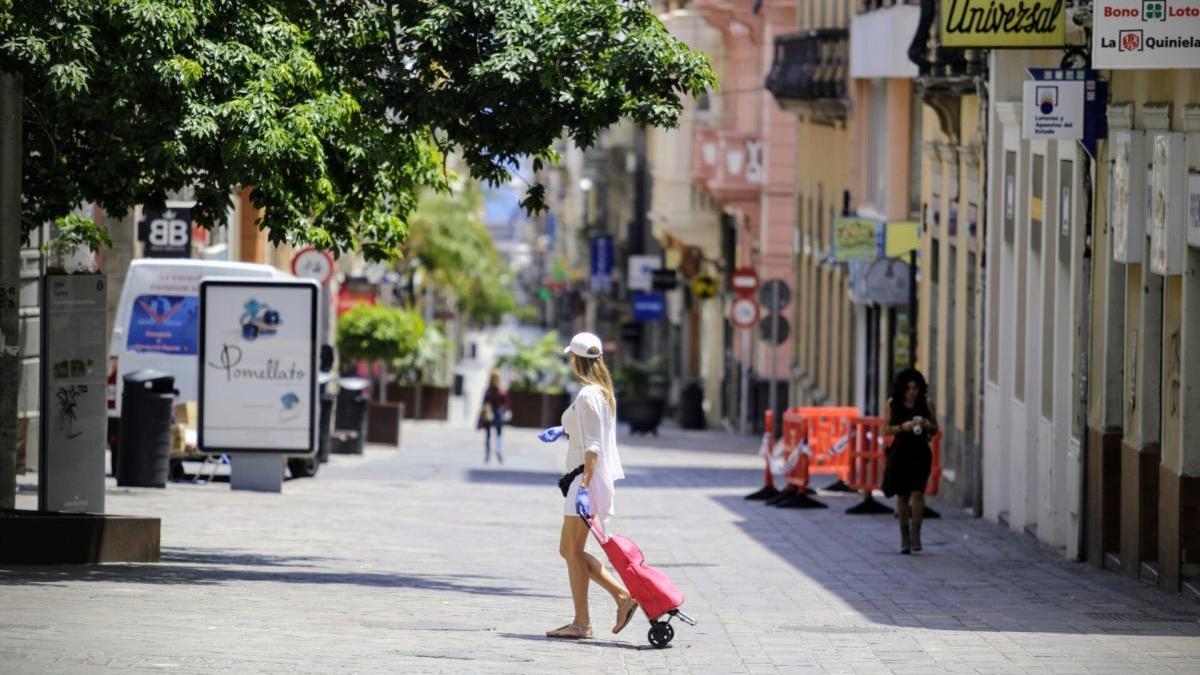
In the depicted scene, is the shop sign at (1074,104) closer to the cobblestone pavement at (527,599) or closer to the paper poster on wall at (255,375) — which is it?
the cobblestone pavement at (527,599)

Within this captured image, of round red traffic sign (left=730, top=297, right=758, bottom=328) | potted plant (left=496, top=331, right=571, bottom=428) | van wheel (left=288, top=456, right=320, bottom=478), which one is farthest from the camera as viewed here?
potted plant (left=496, top=331, right=571, bottom=428)

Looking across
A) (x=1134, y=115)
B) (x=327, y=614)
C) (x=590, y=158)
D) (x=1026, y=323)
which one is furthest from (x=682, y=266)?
(x=327, y=614)

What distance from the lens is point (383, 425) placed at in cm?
4109

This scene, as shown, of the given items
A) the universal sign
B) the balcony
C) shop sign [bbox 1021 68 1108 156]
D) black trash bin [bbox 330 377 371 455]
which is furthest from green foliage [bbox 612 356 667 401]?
the universal sign

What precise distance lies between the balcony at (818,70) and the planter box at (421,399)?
571 inches

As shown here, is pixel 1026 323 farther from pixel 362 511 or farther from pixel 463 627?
pixel 463 627

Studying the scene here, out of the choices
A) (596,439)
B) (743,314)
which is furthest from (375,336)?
(596,439)

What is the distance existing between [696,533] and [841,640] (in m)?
9.82

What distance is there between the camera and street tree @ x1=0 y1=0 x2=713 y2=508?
1497 cm

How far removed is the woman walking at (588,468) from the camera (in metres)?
12.3

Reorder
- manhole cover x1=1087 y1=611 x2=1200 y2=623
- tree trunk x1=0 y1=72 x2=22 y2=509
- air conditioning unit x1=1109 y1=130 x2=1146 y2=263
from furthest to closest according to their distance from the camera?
air conditioning unit x1=1109 y1=130 x2=1146 y2=263
tree trunk x1=0 y1=72 x2=22 y2=509
manhole cover x1=1087 y1=611 x2=1200 y2=623

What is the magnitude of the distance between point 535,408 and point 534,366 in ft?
4.59

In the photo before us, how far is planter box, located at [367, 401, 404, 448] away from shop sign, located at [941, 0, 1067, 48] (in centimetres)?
2107

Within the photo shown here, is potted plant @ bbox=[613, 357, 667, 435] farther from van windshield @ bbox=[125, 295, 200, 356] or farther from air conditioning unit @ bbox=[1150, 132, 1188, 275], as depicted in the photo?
air conditioning unit @ bbox=[1150, 132, 1188, 275]
